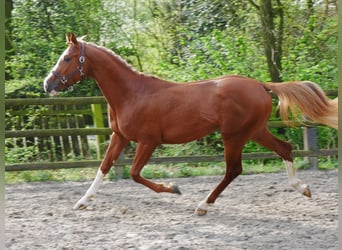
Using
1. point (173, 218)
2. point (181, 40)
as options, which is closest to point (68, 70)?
point (173, 218)

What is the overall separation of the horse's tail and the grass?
2473 mm

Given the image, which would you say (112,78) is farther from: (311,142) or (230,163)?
(311,142)

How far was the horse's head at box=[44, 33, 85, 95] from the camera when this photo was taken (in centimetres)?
479

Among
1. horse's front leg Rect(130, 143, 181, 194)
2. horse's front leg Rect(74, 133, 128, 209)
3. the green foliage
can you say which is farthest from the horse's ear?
the green foliage

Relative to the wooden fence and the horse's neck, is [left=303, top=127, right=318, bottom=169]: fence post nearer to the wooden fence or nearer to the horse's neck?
the wooden fence

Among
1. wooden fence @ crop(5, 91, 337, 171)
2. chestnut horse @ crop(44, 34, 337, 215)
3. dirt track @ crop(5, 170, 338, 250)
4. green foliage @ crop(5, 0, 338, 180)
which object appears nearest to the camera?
dirt track @ crop(5, 170, 338, 250)

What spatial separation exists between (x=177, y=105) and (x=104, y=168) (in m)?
0.96

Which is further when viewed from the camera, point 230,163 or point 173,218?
point 230,163

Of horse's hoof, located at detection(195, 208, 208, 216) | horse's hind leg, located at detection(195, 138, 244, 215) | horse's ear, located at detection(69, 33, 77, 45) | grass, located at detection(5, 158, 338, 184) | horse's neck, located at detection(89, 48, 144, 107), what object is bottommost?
grass, located at detection(5, 158, 338, 184)

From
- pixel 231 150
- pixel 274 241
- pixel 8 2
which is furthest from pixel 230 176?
pixel 8 2

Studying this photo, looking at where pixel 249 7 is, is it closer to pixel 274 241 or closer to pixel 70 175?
pixel 70 175

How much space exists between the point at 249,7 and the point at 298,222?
6350 mm

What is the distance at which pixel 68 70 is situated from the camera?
15.8 feet

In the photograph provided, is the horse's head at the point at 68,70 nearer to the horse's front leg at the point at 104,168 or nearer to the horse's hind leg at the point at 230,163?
the horse's front leg at the point at 104,168
